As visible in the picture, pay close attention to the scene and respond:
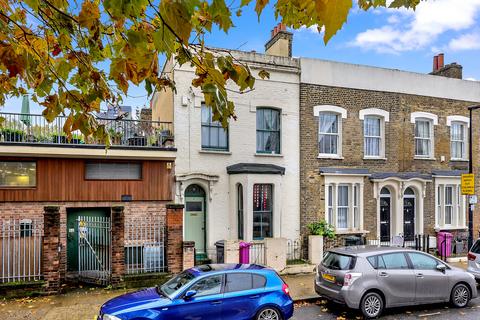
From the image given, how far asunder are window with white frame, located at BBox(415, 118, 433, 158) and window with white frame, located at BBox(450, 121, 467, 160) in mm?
1310

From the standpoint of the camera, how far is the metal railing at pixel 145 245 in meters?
12.2

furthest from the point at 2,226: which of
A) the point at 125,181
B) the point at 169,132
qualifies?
the point at 169,132

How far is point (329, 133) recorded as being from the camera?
16.7 metres

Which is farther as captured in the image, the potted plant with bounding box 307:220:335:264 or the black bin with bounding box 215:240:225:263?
the potted plant with bounding box 307:220:335:264

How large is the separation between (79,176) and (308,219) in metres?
8.76

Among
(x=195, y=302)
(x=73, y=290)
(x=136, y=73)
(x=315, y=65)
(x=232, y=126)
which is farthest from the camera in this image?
(x=315, y=65)

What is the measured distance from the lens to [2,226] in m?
12.1

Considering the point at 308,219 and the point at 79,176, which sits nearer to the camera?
the point at 79,176

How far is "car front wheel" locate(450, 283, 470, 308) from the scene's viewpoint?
10.2 m

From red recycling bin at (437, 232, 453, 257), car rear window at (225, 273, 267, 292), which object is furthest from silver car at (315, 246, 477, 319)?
red recycling bin at (437, 232, 453, 257)

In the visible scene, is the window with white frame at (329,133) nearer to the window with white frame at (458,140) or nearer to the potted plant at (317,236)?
the potted plant at (317,236)

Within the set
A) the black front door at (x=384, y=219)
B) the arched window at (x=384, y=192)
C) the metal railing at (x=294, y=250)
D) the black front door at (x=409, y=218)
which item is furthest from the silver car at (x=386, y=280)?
the black front door at (x=409, y=218)

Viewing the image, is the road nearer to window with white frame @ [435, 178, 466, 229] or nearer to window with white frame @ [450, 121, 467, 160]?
window with white frame @ [435, 178, 466, 229]

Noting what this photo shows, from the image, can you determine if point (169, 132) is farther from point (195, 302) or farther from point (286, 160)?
point (195, 302)
